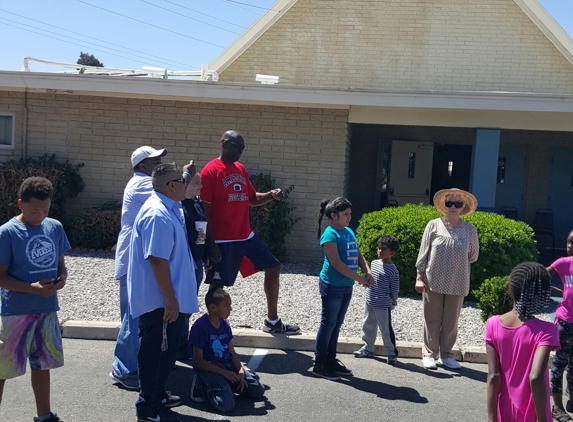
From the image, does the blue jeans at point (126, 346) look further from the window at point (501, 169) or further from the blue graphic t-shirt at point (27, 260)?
the window at point (501, 169)

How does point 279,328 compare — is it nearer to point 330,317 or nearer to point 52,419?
point 330,317

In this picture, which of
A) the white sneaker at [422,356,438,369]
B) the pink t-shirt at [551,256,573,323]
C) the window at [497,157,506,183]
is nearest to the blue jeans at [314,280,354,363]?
the white sneaker at [422,356,438,369]

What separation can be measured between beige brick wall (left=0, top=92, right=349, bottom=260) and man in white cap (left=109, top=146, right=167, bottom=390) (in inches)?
239

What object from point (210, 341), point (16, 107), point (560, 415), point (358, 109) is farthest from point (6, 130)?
point (560, 415)

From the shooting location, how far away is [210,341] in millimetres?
4969

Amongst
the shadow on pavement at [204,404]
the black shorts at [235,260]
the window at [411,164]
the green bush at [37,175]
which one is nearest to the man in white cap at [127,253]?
the shadow on pavement at [204,404]

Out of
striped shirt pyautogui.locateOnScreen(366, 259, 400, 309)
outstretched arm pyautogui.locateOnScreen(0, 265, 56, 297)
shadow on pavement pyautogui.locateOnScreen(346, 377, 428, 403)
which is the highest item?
outstretched arm pyautogui.locateOnScreen(0, 265, 56, 297)

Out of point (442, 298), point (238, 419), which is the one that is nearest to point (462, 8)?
point (442, 298)

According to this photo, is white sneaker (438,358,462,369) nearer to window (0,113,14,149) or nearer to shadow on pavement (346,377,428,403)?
shadow on pavement (346,377,428,403)

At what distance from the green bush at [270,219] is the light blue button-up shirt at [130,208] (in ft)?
18.3

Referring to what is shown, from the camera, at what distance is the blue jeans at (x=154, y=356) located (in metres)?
4.25

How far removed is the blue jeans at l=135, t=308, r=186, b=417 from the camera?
4254 mm

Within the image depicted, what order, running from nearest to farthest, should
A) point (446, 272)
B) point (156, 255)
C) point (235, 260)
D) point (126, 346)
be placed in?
point (156, 255) → point (126, 346) → point (446, 272) → point (235, 260)

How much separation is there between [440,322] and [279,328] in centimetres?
171
